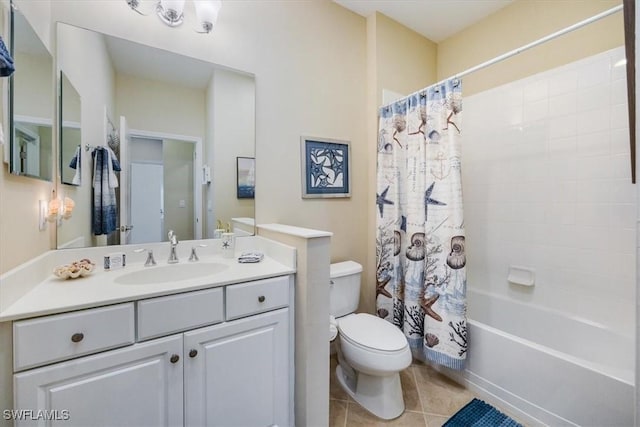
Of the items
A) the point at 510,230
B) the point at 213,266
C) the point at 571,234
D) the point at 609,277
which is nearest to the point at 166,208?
the point at 213,266

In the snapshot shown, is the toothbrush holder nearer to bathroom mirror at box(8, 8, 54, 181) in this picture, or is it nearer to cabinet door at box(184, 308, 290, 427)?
cabinet door at box(184, 308, 290, 427)

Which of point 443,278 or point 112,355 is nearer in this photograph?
point 112,355

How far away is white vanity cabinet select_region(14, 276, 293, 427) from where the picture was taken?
0.85m

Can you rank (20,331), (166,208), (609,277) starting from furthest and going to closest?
1. (609,277)
2. (166,208)
3. (20,331)

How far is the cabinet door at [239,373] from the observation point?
41.8 inches

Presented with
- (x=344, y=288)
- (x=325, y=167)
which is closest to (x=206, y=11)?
(x=325, y=167)

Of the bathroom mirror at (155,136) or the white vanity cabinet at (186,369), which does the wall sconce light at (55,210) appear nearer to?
the bathroom mirror at (155,136)

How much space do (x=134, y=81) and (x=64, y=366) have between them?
Answer: 1.29m

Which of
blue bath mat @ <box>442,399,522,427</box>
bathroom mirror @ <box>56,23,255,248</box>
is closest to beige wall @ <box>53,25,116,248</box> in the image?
bathroom mirror @ <box>56,23,255,248</box>

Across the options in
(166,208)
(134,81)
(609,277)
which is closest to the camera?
(134,81)

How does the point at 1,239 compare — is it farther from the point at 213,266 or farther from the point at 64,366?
the point at 213,266

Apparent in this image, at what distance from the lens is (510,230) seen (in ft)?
6.64

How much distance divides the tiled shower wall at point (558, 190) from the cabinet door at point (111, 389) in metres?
2.18

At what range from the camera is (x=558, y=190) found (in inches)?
70.5
